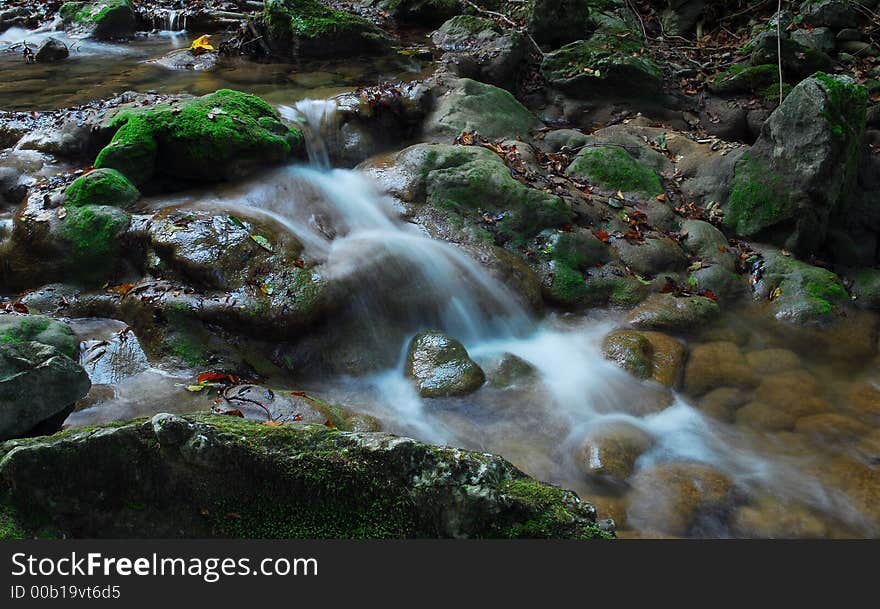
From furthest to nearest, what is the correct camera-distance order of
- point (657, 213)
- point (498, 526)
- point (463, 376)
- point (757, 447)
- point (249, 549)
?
1. point (657, 213)
2. point (463, 376)
3. point (757, 447)
4. point (498, 526)
5. point (249, 549)

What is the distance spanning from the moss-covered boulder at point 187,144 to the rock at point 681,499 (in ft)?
17.3

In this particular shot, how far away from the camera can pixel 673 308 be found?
703cm

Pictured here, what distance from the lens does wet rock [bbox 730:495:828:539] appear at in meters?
4.58

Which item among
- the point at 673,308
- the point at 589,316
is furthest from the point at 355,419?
the point at 673,308

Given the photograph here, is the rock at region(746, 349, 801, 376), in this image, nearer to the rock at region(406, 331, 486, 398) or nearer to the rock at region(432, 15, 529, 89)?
the rock at region(406, 331, 486, 398)

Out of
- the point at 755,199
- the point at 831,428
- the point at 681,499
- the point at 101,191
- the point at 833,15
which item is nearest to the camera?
the point at 681,499

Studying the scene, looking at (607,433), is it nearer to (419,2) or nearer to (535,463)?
(535,463)

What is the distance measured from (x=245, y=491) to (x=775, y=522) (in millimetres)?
3730

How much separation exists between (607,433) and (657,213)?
407cm

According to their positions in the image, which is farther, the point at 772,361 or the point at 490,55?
the point at 490,55

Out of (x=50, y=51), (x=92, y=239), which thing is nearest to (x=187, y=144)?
(x=92, y=239)

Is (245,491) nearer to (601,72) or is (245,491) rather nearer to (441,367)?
(441,367)

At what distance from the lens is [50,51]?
12227 millimetres

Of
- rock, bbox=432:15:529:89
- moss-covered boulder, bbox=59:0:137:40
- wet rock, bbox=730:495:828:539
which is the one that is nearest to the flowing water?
→ wet rock, bbox=730:495:828:539
